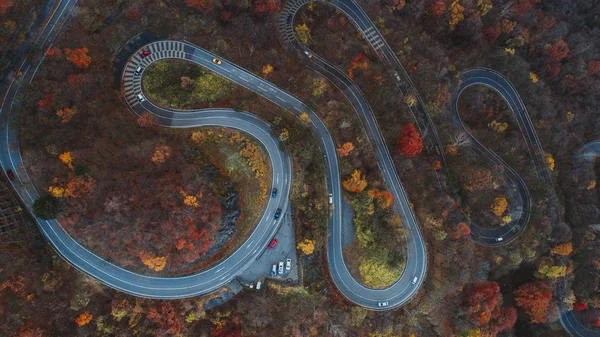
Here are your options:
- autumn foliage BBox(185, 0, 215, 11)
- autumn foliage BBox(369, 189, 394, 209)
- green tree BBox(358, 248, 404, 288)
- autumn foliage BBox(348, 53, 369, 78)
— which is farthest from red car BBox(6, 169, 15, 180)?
autumn foliage BBox(348, 53, 369, 78)

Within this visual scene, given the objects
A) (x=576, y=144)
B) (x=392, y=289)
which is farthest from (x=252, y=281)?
(x=576, y=144)

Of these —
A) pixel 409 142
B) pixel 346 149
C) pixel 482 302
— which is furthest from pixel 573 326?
pixel 346 149

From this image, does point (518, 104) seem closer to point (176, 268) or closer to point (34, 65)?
point (176, 268)

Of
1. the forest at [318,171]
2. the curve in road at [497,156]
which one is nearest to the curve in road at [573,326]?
the forest at [318,171]

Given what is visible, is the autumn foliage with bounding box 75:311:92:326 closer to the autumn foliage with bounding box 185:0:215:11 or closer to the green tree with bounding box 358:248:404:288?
the green tree with bounding box 358:248:404:288

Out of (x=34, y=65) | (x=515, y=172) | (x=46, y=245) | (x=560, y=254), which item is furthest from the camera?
(x=515, y=172)

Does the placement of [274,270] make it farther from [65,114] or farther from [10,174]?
[10,174]
